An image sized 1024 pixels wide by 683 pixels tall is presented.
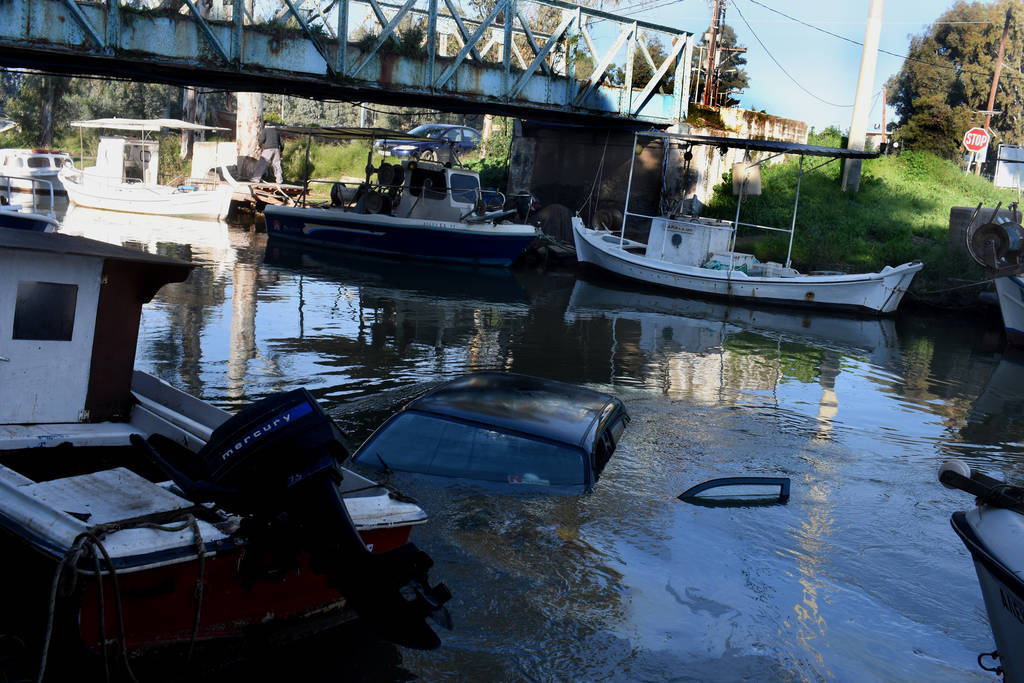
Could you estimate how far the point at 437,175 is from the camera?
88.6 ft

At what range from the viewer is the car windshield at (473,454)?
6.95 m

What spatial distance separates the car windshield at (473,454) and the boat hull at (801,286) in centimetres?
1686

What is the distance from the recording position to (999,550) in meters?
5.09

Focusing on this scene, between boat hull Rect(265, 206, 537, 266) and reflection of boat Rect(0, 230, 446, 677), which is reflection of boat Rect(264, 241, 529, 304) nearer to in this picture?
boat hull Rect(265, 206, 537, 266)

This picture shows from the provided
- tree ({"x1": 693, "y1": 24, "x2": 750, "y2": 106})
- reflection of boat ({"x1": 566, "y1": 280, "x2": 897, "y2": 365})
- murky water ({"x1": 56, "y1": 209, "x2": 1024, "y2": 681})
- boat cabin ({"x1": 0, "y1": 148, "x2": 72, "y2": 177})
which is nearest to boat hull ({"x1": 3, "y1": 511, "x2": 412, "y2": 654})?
murky water ({"x1": 56, "y1": 209, "x2": 1024, "y2": 681})

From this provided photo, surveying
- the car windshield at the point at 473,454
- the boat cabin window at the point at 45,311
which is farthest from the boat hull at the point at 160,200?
the car windshield at the point at 473,454

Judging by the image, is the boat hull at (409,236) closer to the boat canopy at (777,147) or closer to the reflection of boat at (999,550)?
the boat canopy at (777,147)

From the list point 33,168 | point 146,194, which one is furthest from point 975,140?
point 33,168

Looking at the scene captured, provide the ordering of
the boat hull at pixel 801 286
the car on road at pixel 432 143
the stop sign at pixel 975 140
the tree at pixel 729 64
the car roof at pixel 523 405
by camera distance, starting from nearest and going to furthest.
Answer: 1. the car roof at pixel 523 405
2. the boat hull at pixel 801 286
3. the car on road at pixel 432 143
4. the stop sign at pixel 975 140
5. the tree at pixel 729 64

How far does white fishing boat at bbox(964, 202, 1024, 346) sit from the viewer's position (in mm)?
19562

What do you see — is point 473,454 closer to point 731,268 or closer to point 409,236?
point 731,268

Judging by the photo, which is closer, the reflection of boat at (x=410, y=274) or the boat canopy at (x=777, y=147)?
the reflection of boat at (x=410, y=274)

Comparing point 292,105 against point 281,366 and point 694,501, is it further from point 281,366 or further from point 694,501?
point 694,501

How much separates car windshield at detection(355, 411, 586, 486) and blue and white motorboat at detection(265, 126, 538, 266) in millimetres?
18450
